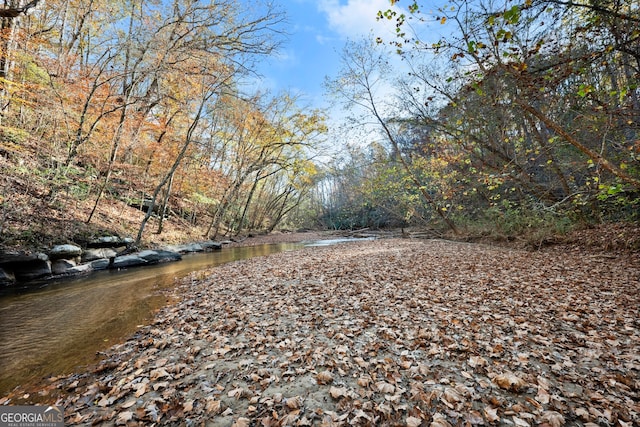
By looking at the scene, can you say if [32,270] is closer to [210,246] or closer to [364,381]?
[210,246]

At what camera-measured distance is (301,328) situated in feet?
15.3

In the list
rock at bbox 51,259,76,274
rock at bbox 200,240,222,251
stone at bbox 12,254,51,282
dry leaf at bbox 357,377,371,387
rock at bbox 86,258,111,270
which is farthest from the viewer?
rock at bbox 200,240,222,251

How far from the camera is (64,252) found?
9328mm

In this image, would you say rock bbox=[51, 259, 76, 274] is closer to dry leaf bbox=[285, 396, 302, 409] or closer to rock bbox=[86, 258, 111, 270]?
rock bbox=[86, 258, 111, 270]

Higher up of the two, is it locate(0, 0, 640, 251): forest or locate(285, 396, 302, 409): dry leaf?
locate(0, 0, 640, 251): forest


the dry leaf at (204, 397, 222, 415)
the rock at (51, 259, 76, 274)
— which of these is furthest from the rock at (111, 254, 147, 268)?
the dry leaf at (204, 397, 222, 415)

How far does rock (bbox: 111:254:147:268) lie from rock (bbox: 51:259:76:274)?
1.55m

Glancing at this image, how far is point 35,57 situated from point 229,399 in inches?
630

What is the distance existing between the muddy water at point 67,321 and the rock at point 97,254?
186 cm

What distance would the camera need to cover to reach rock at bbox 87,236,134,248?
1114 cm

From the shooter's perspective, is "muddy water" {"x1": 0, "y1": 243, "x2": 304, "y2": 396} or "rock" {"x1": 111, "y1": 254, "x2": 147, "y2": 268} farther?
"rock" {"x1": 111, "y1": 254, "x2": 147, "y2": 268}

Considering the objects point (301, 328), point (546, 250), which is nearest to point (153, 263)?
point (301, 328)

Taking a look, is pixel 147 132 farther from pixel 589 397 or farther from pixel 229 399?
pixel 589 397

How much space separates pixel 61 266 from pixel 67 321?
5.34 meters
